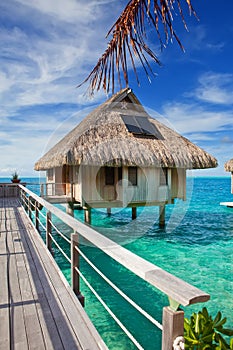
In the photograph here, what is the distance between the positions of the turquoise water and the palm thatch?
380 cm

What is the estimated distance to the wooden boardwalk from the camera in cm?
188

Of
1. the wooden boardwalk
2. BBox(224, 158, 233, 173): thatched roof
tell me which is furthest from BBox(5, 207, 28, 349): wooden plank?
BBox(224, 158, 233, 173): thatched roof

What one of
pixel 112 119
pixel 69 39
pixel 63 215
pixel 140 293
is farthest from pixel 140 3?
pixel 112 119

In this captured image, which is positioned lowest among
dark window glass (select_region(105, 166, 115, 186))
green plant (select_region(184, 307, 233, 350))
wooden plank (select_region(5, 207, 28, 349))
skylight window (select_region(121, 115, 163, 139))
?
green plant (select_region(184, 307, 233, 350))

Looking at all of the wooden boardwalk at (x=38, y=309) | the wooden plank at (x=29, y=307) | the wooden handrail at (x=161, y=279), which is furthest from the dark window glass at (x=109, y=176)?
the wooden handrail at (x=161, y=279)

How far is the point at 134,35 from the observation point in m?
1.34

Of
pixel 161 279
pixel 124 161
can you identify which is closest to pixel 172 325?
pixel 161 279

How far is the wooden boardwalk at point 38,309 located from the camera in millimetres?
1884

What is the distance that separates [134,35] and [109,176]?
8037 mm

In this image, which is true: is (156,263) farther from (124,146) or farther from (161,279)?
(161,279)

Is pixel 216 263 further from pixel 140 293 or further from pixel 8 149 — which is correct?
pixel 8 149

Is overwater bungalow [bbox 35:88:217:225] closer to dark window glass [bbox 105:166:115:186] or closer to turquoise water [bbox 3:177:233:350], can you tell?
dark window glass [bbox 105:166:115:186]

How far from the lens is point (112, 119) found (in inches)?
408

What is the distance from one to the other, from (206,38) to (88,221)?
774 centimetres
